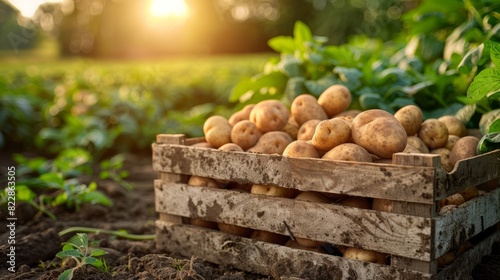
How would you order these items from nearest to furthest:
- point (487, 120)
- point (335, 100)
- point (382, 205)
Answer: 1. point (382, 205)
2. point (487, 120)
3. point (335, 100)

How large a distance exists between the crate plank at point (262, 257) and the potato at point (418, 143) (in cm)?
72

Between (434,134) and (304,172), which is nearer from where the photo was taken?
(304,172)

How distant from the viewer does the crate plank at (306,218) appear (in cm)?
233

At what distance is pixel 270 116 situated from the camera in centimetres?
319

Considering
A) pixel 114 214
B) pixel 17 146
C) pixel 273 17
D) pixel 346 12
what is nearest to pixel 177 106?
pixel 17 146

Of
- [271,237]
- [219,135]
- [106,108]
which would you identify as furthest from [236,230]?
[106,108]

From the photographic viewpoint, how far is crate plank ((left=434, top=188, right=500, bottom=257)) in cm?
234

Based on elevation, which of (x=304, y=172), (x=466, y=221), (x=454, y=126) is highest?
(x=454, y=126)

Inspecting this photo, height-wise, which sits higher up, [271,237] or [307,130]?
[307,130]

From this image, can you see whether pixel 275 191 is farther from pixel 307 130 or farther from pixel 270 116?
pixel 270 116

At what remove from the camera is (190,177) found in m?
3.21

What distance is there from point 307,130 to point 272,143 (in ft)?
0.67

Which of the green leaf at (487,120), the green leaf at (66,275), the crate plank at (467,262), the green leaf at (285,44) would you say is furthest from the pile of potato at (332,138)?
the green leaf at (285,44)

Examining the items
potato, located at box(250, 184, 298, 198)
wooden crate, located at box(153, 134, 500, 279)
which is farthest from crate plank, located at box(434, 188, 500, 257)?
potato, located at box(250, 184, 298, 198)
